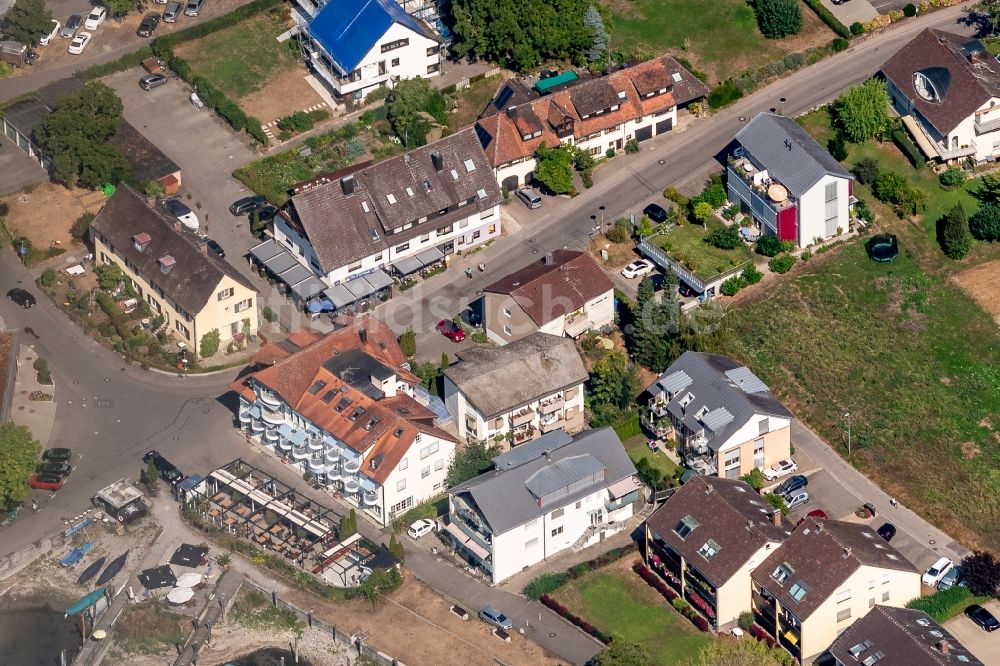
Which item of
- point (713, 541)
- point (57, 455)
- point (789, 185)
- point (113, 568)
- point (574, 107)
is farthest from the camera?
point (574, 107)

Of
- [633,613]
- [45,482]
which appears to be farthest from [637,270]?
[45,482]

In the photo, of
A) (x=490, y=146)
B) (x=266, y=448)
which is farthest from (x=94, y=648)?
(x=490, y=146)

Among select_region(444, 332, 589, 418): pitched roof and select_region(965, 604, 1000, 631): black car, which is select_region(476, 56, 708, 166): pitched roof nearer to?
select_region(444, 332, 589, 418): pitched roof

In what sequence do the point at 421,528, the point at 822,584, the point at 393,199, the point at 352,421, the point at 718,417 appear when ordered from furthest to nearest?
the point at 393,199
the point at 718,417
the point at 352,421
the point at 421,528
the point at 822,584

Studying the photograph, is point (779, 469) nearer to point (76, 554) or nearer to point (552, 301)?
point (552, 301)

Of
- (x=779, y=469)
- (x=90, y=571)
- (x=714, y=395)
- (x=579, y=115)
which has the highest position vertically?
(x=579, y=115)

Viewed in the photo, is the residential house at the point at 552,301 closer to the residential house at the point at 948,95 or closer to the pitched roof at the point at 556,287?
the pitched roof at the point at 556,287
